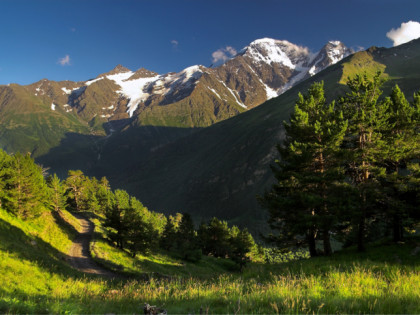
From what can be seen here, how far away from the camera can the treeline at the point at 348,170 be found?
20.9 metres

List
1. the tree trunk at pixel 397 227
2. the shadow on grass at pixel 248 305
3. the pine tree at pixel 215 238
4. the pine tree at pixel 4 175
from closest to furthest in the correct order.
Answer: the shadow on grass at pixel 248 305 → the tree trunk at pixel 397 227 → the pine tree at pixel 4 175 → the pine tree at pixel 215 238

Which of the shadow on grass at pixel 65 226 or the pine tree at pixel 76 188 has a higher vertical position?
the pine tree at pixel 76 188

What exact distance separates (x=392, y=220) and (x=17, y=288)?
96.5 feet

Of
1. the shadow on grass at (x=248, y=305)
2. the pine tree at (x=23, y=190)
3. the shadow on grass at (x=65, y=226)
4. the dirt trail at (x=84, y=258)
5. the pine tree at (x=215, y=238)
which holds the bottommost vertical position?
the pine tree at (x=215, y=238)

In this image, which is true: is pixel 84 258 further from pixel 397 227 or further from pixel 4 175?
pixel 397 227

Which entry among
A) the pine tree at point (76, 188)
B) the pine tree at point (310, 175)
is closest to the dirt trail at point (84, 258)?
the pine tree at point (310, 175)

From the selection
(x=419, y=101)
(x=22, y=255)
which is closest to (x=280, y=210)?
(x=419, y=101)

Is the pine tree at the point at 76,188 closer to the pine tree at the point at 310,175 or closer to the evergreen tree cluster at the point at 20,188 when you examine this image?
the evergreen tree cluster at the point at 20,188

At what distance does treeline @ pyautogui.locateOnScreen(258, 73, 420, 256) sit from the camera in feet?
68.6

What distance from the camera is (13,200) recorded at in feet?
116

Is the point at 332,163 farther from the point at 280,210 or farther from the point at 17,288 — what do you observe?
the point at 17,288

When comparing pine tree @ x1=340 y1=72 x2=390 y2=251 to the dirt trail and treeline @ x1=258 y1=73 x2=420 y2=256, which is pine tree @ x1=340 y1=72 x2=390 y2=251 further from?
the dirt trail

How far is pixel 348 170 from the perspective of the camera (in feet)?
80.0

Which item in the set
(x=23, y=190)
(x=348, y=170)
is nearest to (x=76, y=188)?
(x=23, y=190)
